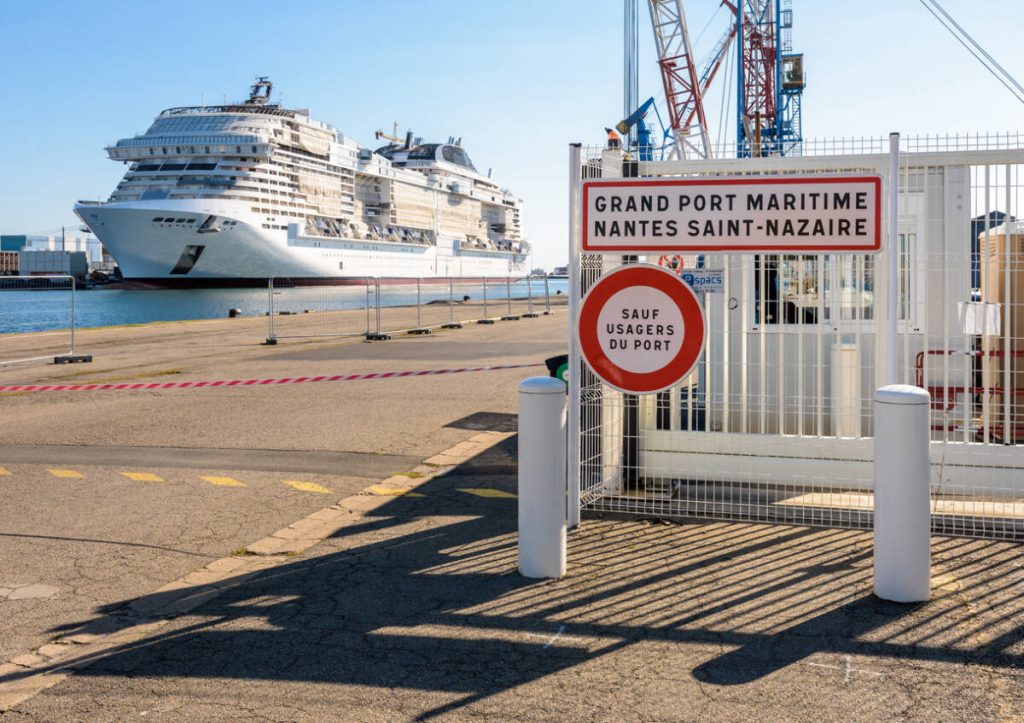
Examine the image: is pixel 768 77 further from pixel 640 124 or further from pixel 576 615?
pixel 576 615

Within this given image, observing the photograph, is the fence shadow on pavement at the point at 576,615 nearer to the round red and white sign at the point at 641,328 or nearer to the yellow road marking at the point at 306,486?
the round red and white sign at the point at 641,328

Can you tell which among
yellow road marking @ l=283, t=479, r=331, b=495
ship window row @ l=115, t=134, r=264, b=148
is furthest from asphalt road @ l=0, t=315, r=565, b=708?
ship window row @ l=115, t=134, r=264, b=148

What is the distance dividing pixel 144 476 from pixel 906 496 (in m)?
5.14

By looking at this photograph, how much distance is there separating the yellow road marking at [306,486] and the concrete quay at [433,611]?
0.07 feet

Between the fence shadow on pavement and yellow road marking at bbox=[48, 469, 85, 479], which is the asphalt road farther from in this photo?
the fence shadow on pavement

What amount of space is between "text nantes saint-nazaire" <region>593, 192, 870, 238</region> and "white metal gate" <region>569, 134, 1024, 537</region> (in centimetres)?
33

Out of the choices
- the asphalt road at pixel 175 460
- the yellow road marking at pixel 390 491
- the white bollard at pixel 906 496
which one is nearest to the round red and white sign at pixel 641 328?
the white bollard at pixel 906 496

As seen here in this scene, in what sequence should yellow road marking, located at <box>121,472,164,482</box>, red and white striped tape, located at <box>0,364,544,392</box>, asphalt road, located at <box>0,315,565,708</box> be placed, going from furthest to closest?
red and white striped tape, located at <box>0,364,544,392</box> → yellow road marking, located at <box>121,472,164,482</box> → asphalt road, located at <box>0,315,565,708</box>

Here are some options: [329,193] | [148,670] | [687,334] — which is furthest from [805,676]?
[329,193]

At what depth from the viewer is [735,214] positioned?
4801 mm

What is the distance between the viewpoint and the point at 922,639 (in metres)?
3.56

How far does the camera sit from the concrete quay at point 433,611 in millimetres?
3102

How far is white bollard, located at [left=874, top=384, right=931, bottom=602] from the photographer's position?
3938mm

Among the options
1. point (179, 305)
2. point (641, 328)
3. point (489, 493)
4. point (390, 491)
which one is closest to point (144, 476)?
point (390, 491)
